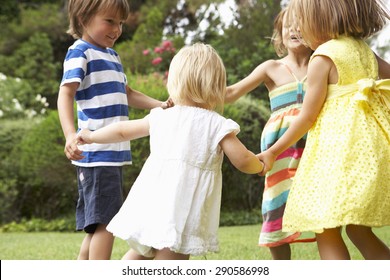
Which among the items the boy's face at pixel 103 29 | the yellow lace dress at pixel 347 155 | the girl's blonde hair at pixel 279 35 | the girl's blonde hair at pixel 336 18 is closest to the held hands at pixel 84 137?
the boy's face at pixel 103 29

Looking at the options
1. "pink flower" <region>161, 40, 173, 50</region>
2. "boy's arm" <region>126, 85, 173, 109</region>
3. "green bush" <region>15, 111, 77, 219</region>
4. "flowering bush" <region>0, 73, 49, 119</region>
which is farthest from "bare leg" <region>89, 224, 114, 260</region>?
"pink flower" <region>161, 40, 173, 50</region>

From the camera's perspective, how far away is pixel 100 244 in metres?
3.12

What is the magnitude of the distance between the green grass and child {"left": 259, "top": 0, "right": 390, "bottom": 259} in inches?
68.1

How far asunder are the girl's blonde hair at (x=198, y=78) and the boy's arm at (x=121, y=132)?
18cm

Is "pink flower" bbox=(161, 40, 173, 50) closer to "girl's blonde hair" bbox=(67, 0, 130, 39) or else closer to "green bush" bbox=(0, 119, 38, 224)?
"green bush" bbox=(0, 119, 38, 224)

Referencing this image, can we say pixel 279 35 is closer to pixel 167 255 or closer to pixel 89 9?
pixel 89 9

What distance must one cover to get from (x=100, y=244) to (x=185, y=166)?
69 cm

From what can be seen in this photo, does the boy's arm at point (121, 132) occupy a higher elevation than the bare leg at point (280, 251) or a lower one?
higher

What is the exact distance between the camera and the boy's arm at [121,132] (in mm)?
2797

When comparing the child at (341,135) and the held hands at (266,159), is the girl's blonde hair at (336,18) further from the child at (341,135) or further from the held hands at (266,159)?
the held hands at (266,159)

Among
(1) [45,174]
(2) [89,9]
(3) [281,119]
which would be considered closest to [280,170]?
(3) [281,119]

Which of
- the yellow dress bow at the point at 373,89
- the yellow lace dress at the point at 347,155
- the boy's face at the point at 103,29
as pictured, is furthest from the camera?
the boy's face at the point at 103,29
